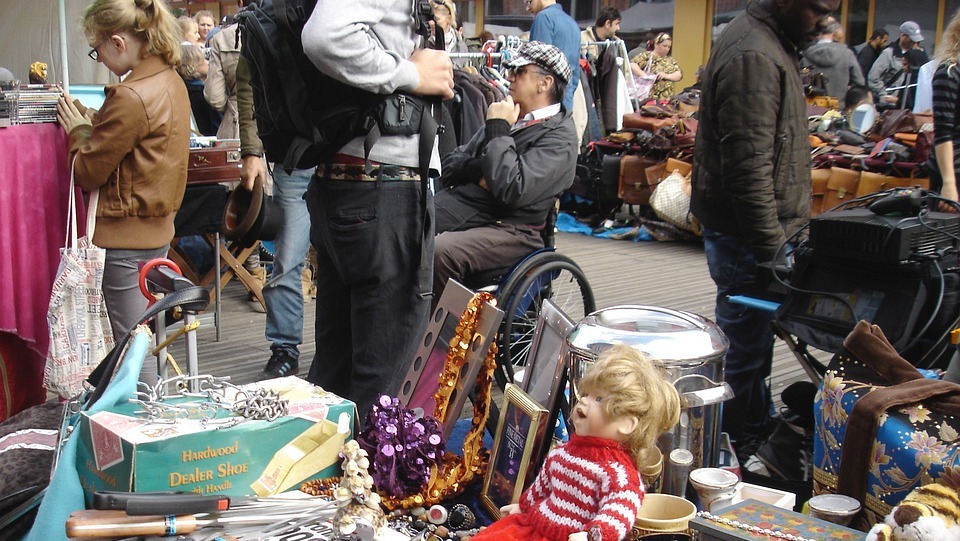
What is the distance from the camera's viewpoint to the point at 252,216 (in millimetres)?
4492

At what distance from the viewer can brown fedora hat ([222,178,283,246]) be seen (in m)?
4.48

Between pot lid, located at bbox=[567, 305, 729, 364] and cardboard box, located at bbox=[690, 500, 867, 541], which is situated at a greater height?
pot lid, located at bbox=[567, 305, 729, 364]

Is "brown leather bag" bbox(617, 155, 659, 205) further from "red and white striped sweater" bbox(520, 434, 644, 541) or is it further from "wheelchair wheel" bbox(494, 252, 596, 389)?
"red and white striped sweater" bbox(520, 434, 644, 541)

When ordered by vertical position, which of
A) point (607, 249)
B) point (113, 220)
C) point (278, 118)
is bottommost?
point (607, 249)

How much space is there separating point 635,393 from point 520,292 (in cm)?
229

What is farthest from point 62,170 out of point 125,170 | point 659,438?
point 659,438

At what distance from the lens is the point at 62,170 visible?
3.60m

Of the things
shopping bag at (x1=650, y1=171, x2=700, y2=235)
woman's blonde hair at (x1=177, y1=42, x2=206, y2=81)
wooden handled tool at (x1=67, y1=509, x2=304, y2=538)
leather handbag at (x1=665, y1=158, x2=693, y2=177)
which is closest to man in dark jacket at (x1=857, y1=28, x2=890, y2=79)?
leather handbag at (x1=665, y1=158, x2=693, y2=177)

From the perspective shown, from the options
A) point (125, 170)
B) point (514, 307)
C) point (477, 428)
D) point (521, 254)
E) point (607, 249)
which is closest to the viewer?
point (477, 428)

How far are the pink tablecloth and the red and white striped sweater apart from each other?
2524 millimetres

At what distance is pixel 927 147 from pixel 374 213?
554 centimetres

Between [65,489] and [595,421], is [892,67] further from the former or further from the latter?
[65,489]

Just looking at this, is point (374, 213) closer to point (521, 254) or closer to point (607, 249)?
point (521, 254)

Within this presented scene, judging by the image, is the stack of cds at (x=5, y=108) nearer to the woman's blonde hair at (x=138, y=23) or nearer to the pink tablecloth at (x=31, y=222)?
the pink tablecloth at (x=31, y=222)
